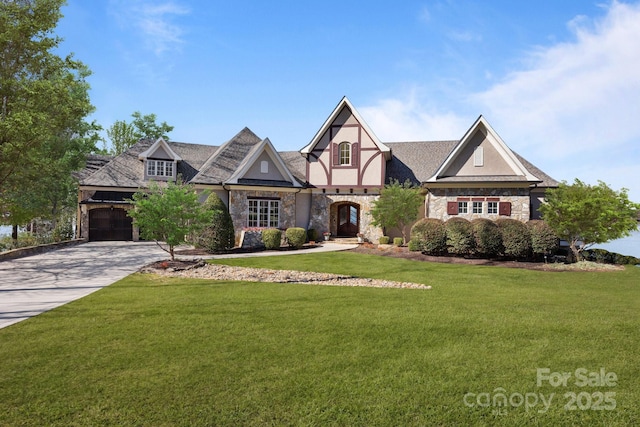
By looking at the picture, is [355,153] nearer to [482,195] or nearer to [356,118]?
[356,118]

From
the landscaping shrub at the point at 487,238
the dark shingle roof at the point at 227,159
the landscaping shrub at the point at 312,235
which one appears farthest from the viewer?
the landscaping shrub at the point at 312,235

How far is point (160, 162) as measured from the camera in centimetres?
2592

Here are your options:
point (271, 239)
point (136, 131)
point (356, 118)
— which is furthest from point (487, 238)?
point (136, 131)

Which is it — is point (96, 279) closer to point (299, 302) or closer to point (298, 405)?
point (299, 302)

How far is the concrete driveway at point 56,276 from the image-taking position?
797 centimetres

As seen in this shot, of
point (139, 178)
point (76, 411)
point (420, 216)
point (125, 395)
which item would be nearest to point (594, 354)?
point (125, 395)

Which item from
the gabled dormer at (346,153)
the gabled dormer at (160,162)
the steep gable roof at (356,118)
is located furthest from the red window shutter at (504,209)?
the gabled dormer at (160,162)

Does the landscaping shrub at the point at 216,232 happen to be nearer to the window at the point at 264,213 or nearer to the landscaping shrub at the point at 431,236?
the window at the point at 264,213

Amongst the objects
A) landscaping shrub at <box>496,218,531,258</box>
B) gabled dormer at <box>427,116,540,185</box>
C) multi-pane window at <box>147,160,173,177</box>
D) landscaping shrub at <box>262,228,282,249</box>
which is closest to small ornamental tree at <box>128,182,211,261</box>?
landscaping shrub at <box>262,228,282,249</box>

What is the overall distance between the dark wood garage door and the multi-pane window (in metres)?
3.34

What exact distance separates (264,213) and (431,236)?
36.0 ft

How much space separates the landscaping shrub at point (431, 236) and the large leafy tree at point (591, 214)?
15.2 feet

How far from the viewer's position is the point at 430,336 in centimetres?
606

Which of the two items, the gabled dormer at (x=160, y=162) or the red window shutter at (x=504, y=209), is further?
the gabled dormer at (x=160, y=162)
